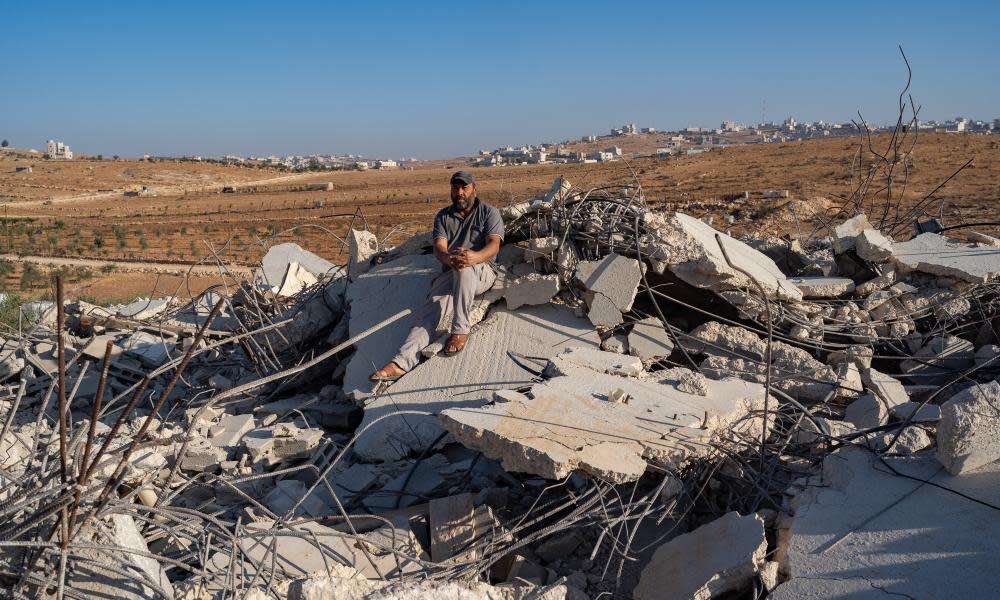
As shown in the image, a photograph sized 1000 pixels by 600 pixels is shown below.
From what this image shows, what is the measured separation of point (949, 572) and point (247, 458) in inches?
159

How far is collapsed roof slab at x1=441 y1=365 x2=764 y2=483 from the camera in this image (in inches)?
146

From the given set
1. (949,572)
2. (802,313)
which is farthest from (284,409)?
(949,572)

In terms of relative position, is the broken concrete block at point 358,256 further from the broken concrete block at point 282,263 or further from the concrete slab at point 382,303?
the broken concrete block at point 282,263

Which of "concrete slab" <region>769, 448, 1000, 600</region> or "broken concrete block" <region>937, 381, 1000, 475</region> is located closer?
"concrete slab" <region>769, 448, 1000, 600</region>

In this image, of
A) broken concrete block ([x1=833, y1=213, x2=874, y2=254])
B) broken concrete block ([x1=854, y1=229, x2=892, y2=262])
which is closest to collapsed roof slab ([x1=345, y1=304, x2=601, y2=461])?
broken concrete block ([x1=854, y1=229, x2=892, y2=262])

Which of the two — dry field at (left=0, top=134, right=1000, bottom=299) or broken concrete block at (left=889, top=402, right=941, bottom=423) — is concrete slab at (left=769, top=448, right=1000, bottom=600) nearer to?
broken concrete block at (left=889, top=402, right=941, bottom=423)

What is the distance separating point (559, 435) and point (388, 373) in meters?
1.88

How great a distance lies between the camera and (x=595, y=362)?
192 inches

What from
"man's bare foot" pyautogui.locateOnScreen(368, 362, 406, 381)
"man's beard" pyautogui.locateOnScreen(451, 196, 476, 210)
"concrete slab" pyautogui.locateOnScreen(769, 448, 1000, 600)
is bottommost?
"concrete slab" pyautogui.locateOnScreen(769, 448, 1000, 600)

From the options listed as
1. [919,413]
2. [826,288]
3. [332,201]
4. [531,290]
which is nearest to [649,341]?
[531,290]

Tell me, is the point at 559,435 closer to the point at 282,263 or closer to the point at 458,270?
the point at 458,270

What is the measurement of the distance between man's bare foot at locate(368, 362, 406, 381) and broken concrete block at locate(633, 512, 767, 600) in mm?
Result: 2486

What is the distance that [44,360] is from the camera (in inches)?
279

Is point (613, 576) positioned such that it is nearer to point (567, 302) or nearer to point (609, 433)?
point (609, 433)
